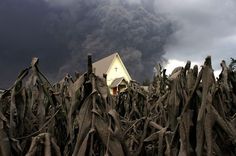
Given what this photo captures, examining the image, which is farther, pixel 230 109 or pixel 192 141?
pixel 230 109

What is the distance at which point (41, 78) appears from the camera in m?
2.31

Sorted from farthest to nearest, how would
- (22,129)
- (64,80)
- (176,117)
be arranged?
(64,80) → (22,129) → (176,117)

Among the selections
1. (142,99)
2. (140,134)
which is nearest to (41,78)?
(140,134)

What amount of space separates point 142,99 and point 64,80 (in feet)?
2.26

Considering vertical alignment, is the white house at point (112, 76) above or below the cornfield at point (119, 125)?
above

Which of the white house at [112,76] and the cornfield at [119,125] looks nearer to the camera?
the cornfield at [119,125]

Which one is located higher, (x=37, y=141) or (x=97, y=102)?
(x=97, y=102)

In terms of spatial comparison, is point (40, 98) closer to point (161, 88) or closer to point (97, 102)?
point (97, 102)

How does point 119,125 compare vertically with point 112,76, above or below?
below

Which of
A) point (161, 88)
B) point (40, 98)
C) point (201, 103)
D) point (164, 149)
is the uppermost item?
point (161, 88)

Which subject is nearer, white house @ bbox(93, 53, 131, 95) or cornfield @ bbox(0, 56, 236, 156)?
cornfield @ bbox(0, 56, 236, 156)

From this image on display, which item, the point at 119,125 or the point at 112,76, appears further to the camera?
the point at 112,76

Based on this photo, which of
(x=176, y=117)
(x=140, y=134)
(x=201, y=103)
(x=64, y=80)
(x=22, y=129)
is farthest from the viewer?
(x=64, y=80)

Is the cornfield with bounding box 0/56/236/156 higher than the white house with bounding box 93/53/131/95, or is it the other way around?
the white house with bounding box 93/53/131/95
